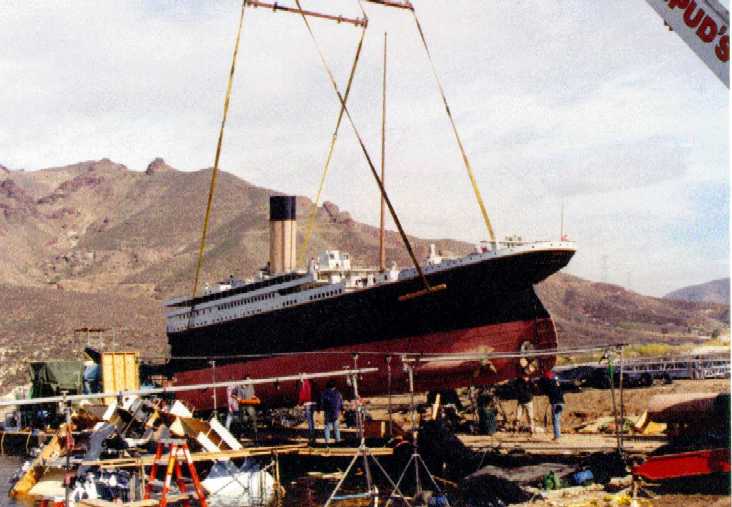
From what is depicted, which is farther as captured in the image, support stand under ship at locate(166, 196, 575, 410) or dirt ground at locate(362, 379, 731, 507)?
support stand under ship at locate(166, 196, 575, 410)

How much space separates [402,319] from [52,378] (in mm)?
15727

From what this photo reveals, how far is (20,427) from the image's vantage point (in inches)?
1316

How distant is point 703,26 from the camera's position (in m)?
7.59

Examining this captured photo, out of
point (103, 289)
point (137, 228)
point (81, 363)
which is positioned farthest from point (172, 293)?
point (81, 363)

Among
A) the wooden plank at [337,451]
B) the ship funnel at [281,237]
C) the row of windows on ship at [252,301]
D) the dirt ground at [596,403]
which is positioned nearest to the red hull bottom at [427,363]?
the dirt ground at [596,403]

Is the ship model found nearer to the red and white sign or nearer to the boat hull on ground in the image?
the boat hull on ground

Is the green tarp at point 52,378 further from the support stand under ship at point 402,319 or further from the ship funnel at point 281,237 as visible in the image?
the ship funnel at point 281,237

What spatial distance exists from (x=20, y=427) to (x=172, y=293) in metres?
102

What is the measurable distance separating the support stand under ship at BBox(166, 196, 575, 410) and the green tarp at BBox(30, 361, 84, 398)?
4861mm

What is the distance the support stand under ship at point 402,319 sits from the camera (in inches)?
1173

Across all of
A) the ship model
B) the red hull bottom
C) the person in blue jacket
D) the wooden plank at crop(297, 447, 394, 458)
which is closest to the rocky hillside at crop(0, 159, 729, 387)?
the ship model

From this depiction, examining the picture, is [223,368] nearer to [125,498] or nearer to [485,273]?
[485,273]

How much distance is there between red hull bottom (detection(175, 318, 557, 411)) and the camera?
92.5ft

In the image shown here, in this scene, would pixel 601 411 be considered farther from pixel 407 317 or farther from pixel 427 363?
pixel 407 317
